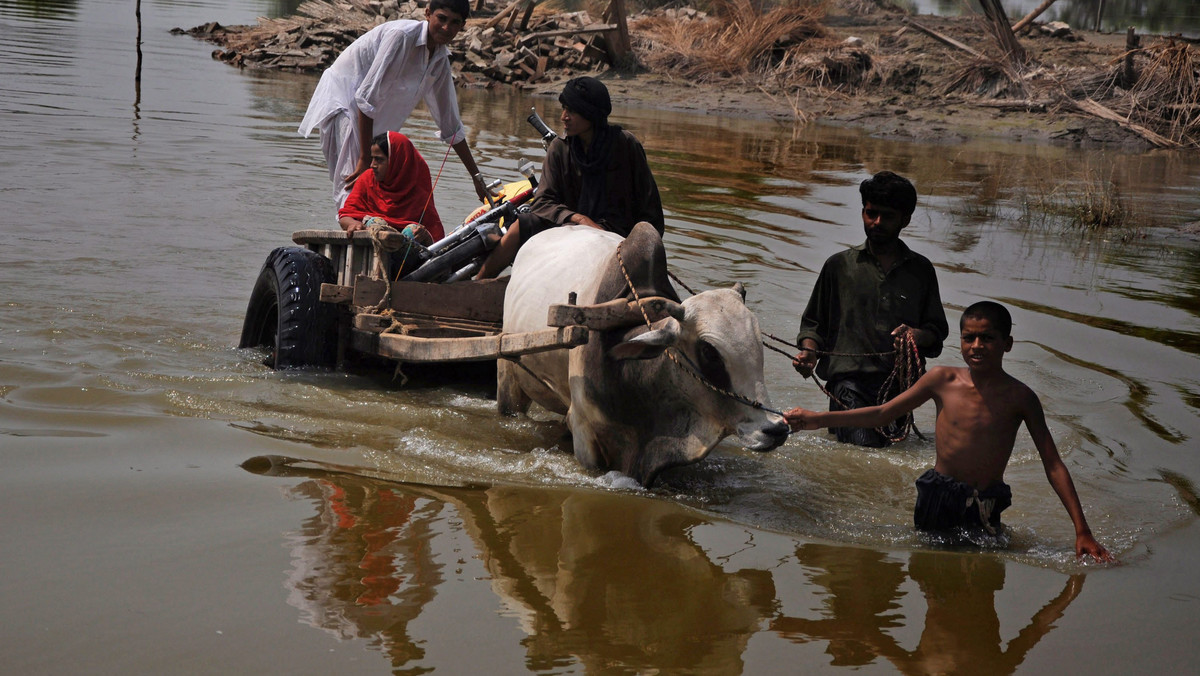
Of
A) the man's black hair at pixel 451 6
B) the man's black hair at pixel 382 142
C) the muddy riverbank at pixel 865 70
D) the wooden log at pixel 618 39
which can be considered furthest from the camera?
→ the wooden log at pixel 618 39

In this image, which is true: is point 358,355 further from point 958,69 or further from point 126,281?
point 958,69

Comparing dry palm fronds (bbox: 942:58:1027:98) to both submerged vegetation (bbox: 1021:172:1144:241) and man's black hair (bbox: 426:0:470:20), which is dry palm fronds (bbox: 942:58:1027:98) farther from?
man's black hair (bbox: 426:0:470:20)

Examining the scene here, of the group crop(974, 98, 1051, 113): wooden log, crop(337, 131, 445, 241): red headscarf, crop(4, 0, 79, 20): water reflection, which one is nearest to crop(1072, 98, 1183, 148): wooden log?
crop(974, 98, 1051, 113): wooden log

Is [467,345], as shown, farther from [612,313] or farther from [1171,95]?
[1171,95]

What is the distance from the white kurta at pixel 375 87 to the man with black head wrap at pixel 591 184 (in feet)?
5.10

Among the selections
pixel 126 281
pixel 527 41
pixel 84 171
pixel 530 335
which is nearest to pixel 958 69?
pixel 527 41

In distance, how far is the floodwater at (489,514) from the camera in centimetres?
299

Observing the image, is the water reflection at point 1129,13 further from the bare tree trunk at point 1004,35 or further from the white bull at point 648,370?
the white bull at point 648,370

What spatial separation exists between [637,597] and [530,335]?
1310 mm

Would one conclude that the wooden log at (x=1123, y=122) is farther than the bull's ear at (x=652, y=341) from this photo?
Yes

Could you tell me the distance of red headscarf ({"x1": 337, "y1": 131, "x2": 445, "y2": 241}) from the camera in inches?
239

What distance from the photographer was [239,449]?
4.37 m

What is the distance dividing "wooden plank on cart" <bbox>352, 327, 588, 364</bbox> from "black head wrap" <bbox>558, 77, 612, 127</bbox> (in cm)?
116

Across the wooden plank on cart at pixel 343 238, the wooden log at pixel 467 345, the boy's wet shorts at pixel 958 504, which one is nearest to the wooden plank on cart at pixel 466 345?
the wooden log at pixel 467 345
